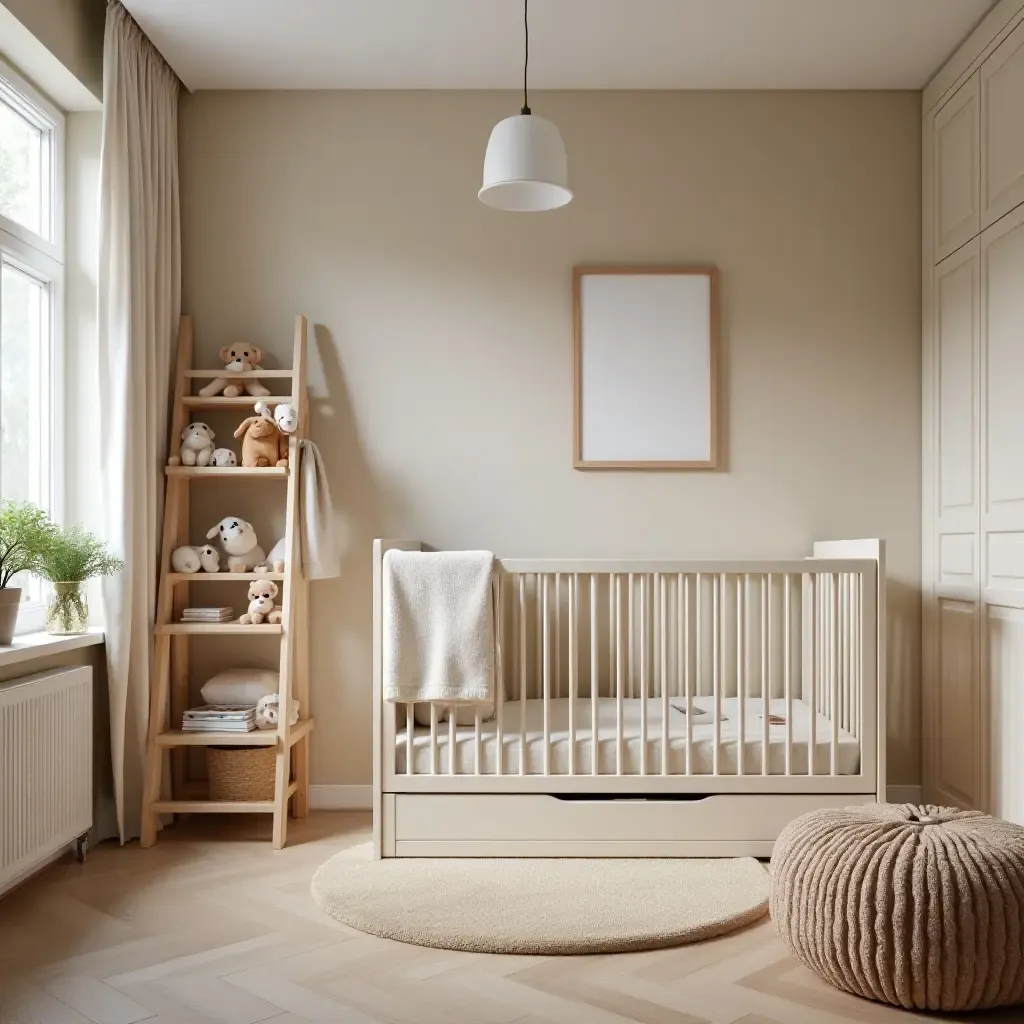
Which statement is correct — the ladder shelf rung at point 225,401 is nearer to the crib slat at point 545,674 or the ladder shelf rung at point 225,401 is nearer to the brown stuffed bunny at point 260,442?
the brown stuffed bunny at point 260,442

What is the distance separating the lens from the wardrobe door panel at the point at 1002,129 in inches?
111

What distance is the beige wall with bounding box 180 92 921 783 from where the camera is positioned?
3551 millimetres

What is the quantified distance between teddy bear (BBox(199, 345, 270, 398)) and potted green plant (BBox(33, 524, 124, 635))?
67 centimetres

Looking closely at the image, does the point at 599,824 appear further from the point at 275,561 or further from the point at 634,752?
the point at 275,561

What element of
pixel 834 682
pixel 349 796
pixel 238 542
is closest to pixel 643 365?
pixel 834 682

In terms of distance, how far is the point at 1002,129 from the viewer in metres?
2.93

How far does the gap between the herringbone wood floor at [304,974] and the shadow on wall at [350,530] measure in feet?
2.76

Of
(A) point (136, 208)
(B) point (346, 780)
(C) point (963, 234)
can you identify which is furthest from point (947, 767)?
(A) point (136, 208)

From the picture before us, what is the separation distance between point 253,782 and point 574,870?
3.58 ft

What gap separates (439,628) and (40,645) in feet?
3.39

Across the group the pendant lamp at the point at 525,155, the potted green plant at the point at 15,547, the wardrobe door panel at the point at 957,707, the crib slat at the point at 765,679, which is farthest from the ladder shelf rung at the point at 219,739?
the wardrobe door panel at the point at 957,707

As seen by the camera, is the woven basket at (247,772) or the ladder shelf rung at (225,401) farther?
the ladder shelf rung at (225,401)

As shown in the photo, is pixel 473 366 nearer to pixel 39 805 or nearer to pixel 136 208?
pixel 136 208

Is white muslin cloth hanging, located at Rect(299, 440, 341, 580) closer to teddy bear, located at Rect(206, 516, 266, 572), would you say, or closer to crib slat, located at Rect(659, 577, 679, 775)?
teddy bear, located at Rect(206, 516, 266, 572)
